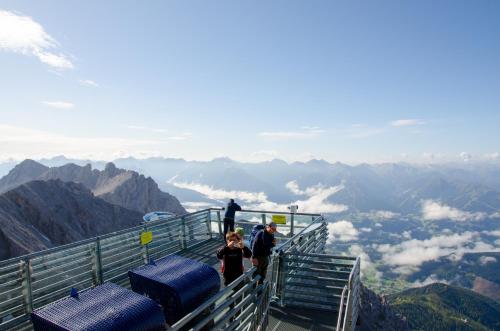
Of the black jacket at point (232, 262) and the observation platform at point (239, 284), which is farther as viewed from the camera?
the black jacket at point (232, 262)

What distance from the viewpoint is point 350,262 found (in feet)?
40.0

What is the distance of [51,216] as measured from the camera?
94562 millimetres

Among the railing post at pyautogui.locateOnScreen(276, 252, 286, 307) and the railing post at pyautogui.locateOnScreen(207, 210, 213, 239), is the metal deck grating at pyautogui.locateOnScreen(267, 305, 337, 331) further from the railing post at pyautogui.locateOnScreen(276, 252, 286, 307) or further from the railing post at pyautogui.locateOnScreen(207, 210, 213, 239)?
the railing post at pyautogui.locateOnScreen(207, 210, 213, 239)

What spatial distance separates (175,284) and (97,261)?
21.1 feet

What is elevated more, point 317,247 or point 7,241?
point 317,247

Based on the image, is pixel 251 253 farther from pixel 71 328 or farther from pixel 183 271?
pixel 71 328

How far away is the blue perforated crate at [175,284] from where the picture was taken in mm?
7559

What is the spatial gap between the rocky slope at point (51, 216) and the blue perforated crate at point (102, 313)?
56.8 meters

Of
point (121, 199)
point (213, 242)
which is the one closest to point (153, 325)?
point (213, 242)

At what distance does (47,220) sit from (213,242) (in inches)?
3403

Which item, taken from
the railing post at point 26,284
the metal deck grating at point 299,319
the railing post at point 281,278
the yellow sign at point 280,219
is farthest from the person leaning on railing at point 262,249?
the railing post at point 26,284

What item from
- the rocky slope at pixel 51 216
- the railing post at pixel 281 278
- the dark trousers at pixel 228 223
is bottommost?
the rocky slope at pixel 51 216

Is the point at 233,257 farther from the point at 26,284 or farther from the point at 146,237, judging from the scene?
the point at 146,237

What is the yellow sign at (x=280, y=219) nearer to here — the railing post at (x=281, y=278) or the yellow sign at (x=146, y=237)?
the railing post at (x=281, y=278)
